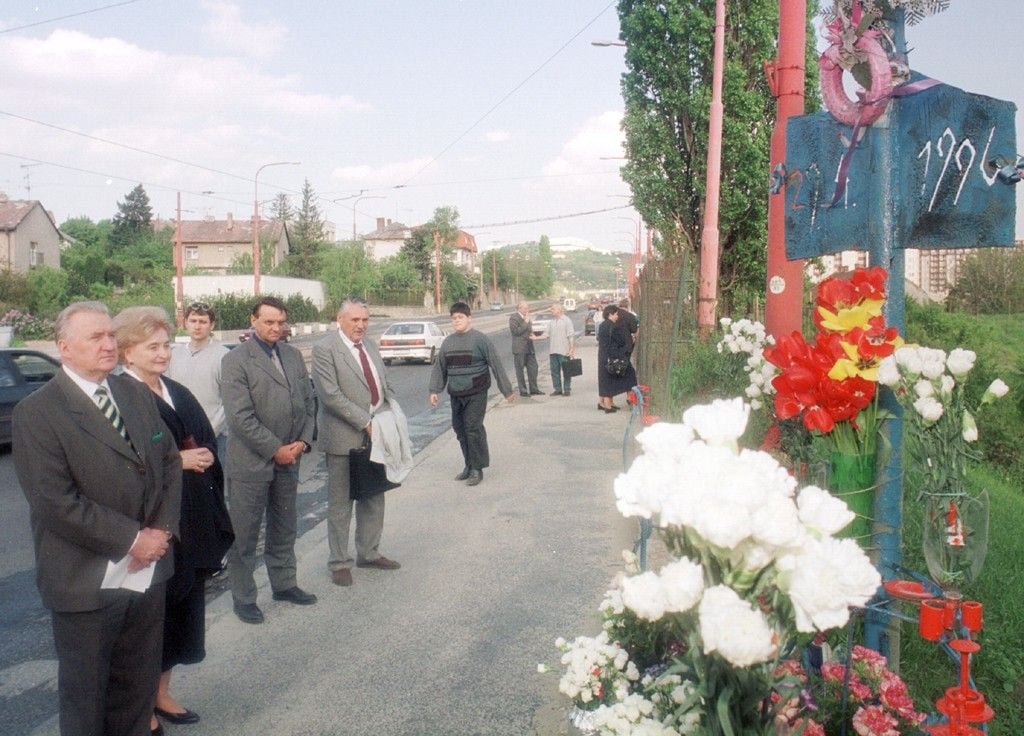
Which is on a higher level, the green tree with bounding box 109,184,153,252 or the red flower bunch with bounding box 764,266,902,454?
the green tree with bounding box 109,184,153,252

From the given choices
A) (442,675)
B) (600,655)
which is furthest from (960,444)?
(442,675)

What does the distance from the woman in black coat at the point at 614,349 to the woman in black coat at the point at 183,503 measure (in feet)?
33.7

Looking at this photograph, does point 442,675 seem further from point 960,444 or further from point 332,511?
point 960,444

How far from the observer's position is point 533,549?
688cm

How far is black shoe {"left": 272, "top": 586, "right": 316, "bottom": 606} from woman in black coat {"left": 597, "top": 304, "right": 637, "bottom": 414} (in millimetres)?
9160

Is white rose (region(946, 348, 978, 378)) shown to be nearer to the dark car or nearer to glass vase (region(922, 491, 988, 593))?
glass vase (region(922, 491, 988, 593))

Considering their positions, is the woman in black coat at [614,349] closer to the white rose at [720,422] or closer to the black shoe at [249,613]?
the black shoe at [249,613]

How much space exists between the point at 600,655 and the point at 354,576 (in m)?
3.76

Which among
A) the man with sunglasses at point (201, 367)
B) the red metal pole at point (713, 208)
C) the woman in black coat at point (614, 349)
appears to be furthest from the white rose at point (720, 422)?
the woman in black coat at point (614, 349)

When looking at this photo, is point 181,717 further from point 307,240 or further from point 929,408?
point 307,240

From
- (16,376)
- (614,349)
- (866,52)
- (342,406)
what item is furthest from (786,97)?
(16,376)

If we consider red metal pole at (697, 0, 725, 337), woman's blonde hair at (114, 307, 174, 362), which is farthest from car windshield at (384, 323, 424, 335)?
woman's blonde hair at (114, 307, 174, 362)

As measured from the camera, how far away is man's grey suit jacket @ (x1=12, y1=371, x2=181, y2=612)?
3.14m

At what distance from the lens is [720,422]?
6.15 feet
